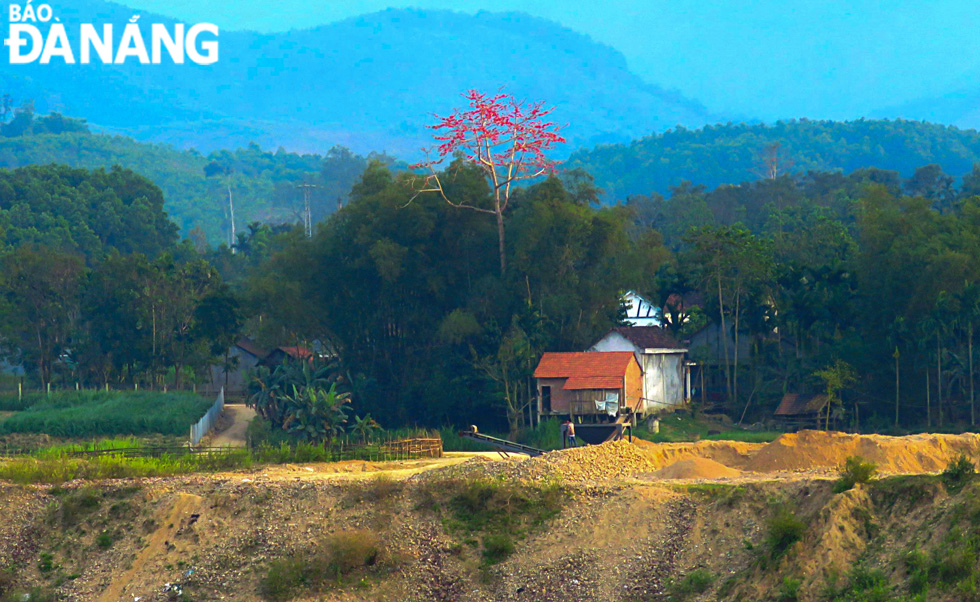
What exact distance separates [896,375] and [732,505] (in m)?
23.5

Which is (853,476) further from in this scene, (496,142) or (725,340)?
(496,142)

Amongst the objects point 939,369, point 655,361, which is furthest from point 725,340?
point 939,369

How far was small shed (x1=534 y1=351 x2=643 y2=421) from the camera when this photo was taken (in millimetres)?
51344

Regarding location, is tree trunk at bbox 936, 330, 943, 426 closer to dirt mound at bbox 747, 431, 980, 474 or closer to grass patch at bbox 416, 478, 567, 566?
dirt mound at bbox 747, 431, 980, 474

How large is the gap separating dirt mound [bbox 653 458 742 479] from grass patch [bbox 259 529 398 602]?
852 centimetres

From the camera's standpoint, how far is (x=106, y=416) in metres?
54.9

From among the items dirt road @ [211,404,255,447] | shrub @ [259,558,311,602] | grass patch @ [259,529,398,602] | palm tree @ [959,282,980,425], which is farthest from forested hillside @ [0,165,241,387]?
shrub @ [259,558,311,602]

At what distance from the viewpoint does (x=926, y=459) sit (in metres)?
33.5

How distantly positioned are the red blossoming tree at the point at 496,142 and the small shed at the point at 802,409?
46.5 feet

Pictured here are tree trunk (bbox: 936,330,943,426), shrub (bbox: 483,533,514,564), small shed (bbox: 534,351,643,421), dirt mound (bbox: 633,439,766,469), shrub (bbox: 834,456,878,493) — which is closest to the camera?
shrub (bbox: 834,456,878,493)

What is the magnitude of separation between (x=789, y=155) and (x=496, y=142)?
130504 millimetres

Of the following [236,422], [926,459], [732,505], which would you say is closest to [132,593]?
[732,505]

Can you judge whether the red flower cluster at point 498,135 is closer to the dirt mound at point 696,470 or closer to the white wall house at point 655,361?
the white wall house at point 655,361

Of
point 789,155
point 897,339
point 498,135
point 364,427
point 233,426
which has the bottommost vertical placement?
point 233,426
